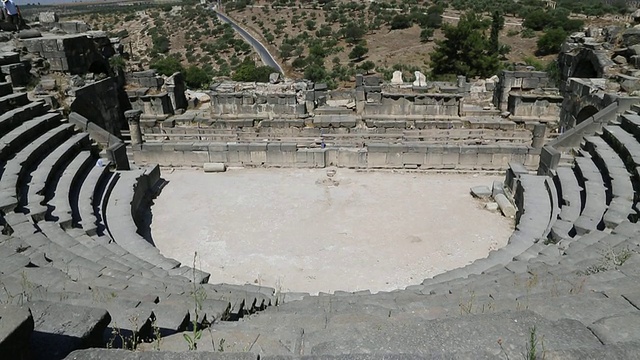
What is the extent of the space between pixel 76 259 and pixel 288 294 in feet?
12.0

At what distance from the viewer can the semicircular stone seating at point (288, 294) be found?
3.29 m

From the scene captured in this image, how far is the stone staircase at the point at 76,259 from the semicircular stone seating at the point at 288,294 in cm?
2

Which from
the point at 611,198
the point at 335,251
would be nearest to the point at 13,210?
the point at 335,251

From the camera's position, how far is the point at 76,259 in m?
7.52

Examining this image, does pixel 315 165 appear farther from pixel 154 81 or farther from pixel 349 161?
pixel 154 81

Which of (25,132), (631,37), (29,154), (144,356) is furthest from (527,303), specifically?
(631,37)

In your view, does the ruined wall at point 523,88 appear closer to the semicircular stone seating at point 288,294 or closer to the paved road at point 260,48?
the semicircular stone seating at point 288,294

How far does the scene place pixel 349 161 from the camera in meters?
15.9

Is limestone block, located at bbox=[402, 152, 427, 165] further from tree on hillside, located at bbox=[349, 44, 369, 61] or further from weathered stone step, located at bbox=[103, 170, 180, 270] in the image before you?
tree on hillside, located at bbox=[349, 44, 369, 61]

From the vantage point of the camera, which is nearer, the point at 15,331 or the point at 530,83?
the point at 15,331

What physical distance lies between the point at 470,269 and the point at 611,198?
13.6 feet

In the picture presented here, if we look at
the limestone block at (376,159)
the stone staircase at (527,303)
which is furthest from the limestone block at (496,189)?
the limestone block at (376,159)

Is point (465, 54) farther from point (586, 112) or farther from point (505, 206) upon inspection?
point (505, 206)

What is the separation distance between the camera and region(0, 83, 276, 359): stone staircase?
337cm
